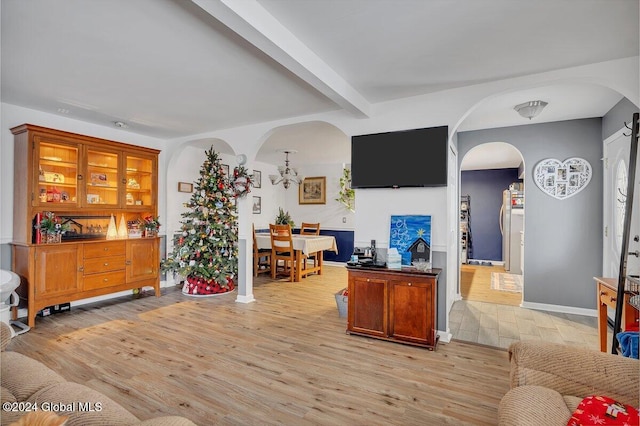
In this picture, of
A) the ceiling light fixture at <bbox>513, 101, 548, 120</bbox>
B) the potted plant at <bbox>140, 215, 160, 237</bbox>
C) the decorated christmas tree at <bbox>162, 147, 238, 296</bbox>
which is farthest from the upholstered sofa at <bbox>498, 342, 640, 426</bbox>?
the potted plant at <bbox>140, 215, 160, 237</bbox>

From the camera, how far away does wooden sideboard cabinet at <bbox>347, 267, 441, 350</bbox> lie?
306cm

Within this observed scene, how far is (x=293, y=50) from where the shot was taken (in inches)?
91.7

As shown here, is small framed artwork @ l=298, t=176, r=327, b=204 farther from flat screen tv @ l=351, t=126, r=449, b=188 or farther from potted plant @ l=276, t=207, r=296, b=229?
flat screen tv @ l=351, t=126, r=449, b=188

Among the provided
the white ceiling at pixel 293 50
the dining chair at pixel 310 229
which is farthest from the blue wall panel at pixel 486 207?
the white ceiling at pixel 293 50

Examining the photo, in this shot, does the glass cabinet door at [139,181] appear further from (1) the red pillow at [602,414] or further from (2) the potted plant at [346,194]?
(1) the red pillow at [602,414]

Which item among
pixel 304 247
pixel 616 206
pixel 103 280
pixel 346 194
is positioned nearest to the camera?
pixel 616 206

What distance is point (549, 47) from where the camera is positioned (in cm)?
246

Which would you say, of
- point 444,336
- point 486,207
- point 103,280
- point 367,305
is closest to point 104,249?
point 103,280

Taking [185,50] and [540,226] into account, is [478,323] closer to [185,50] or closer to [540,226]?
[540,226]

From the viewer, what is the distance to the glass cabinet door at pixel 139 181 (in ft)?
16.0

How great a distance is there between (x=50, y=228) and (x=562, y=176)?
6.56 metres

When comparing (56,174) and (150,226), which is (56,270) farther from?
(150,226)

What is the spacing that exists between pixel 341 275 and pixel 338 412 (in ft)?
14.7

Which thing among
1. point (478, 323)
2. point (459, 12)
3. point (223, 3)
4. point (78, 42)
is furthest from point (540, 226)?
point (78, 42)
